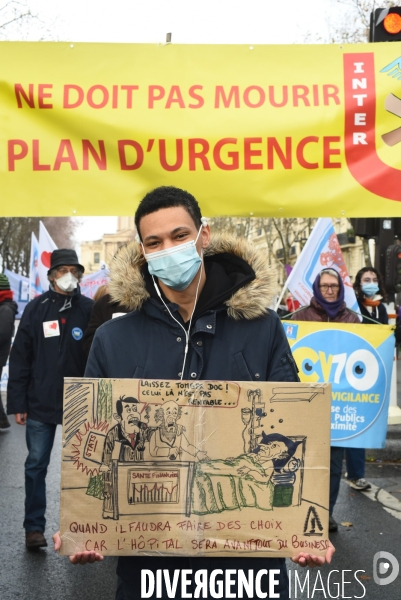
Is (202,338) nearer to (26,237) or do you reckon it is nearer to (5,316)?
(5,316)

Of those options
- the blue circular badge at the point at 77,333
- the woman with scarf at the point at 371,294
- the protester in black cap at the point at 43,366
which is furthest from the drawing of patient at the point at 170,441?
the woman with scarf at the point at 371,294

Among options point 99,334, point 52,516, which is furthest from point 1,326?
point 99,334

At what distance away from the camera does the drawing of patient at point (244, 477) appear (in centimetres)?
243

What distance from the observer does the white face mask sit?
610 centimetres

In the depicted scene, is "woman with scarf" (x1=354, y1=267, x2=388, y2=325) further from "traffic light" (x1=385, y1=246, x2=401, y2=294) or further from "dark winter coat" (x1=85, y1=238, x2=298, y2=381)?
"dark winter coat" (x1=85, y1=238, x2=298, y2=381)

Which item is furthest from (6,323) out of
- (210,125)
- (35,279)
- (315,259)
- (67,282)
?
(210,125)

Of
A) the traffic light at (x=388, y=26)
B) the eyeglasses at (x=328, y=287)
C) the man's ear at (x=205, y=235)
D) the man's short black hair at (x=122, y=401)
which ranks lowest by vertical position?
the man's short black hair at (x=122, y=401)

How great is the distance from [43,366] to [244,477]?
3.74 metres

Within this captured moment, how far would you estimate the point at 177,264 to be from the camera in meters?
2.71

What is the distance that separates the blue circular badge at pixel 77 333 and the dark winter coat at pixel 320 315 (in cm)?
185

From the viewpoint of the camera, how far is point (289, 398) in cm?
249

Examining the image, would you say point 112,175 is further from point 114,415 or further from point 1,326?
point 1,326

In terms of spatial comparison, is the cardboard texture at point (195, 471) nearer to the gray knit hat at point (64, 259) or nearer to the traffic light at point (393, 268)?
the gray knit hat at point (64, 259)

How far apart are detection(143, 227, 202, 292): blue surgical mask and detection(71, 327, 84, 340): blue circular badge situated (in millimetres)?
3373
